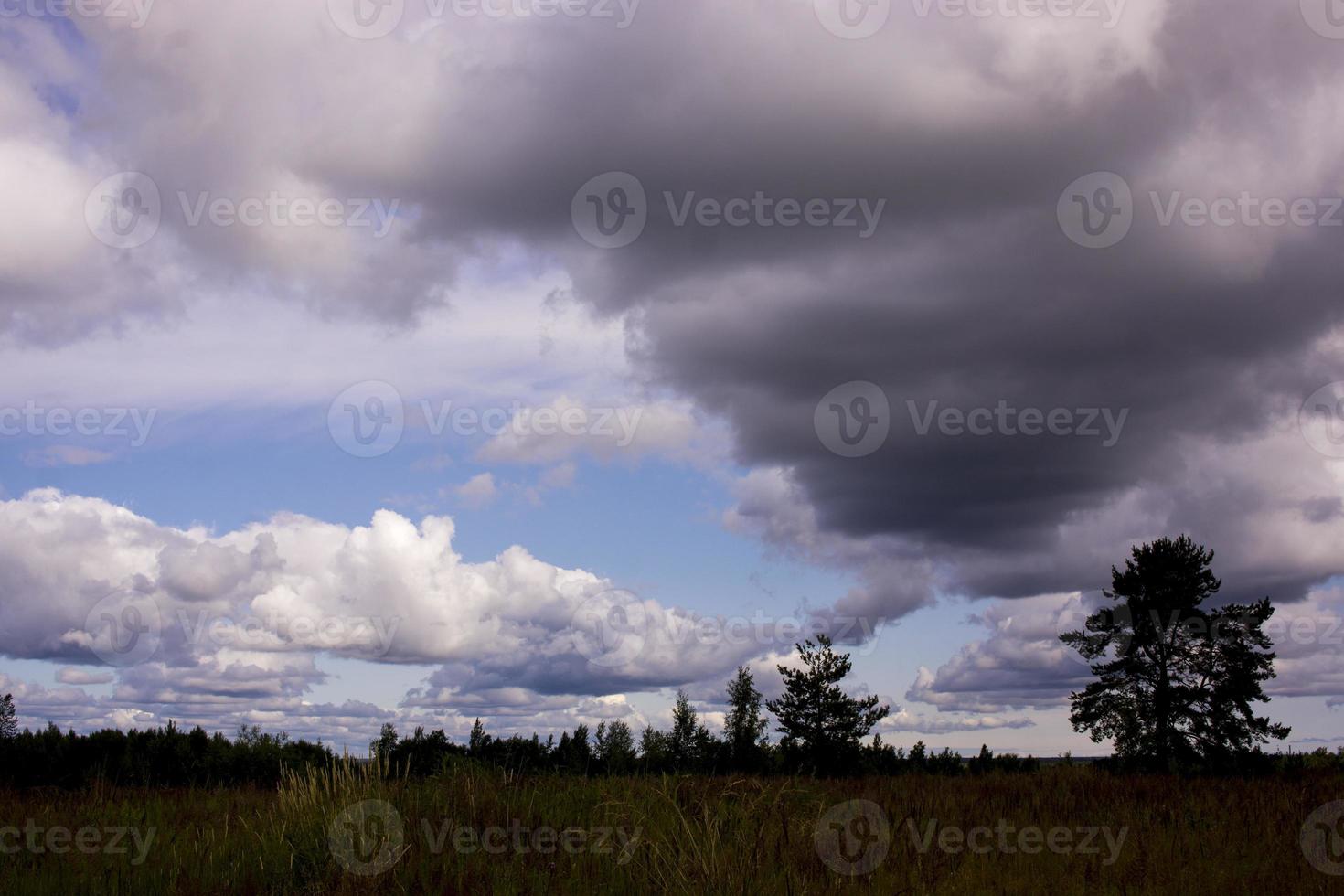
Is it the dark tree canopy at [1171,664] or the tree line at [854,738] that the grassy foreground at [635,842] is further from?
the dark tree canopy at [1171,664]

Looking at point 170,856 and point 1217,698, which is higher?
point 1217,698

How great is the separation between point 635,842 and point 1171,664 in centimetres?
2573

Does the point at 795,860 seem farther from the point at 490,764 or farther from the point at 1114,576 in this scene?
the point at 1114,576

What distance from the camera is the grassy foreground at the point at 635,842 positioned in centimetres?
902

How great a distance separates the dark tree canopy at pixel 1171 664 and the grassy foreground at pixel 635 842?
1593 cm

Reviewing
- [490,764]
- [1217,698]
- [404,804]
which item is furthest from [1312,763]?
[404,804]

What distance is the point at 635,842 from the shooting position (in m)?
9.62

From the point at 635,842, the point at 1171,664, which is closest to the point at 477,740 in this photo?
the point at 635,842

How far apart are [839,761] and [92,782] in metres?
15.3

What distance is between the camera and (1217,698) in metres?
29.0

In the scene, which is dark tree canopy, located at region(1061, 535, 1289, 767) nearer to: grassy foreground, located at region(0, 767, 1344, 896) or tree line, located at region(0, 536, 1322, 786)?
tree line, located at region(0, 536, 1322, 786)

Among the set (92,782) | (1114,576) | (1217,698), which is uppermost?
(1114,576)

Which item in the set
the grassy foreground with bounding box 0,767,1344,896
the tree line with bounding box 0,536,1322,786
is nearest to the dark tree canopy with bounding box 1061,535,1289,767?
the tree line with bounding box 0,536,1322,786

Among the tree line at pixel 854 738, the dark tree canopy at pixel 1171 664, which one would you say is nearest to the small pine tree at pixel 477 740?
the tree line at pixel 854 738
